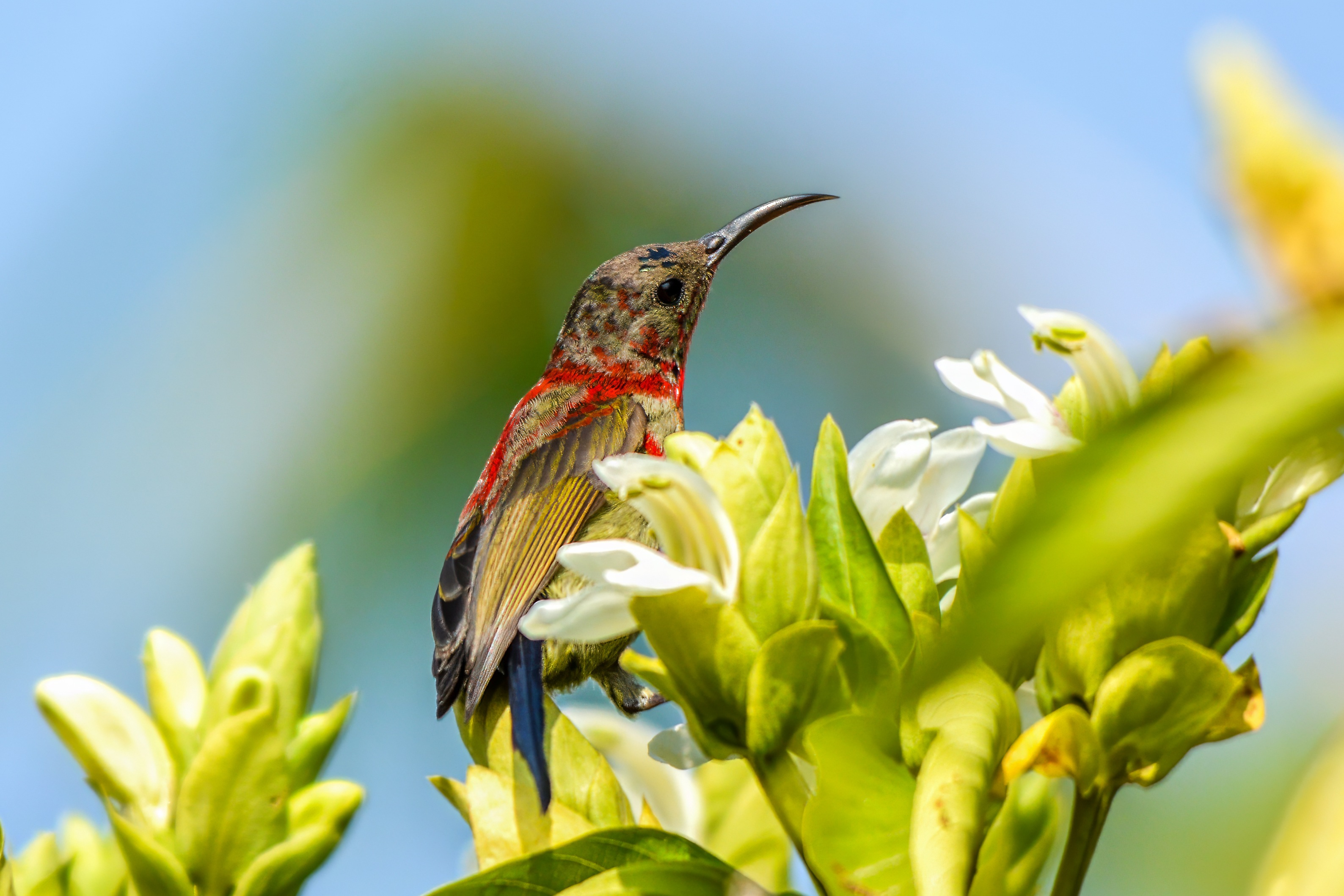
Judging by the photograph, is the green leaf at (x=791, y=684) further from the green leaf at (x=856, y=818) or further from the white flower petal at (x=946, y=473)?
the white flower petal at (x=946, y=473)

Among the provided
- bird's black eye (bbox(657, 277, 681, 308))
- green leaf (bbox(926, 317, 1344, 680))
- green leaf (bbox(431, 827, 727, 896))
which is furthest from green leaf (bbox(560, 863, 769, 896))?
bird's black eye (bbox(657, 277, 681, 308))

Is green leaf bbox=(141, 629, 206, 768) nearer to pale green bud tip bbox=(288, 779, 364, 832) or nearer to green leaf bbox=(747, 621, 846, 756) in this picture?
pale green bud tip bbox=(288, 779, 364, 832)

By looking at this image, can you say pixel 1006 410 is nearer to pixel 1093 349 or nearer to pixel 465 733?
pixel 1093 349

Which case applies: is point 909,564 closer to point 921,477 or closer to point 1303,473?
point 921,477

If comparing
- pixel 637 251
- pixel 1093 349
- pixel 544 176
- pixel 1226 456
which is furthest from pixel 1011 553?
pixel 544 176

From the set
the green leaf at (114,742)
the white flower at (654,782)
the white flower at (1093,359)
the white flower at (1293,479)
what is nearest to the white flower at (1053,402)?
the white flower at (1093,359)

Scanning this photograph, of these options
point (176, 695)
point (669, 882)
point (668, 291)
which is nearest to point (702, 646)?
point (669, 882)
